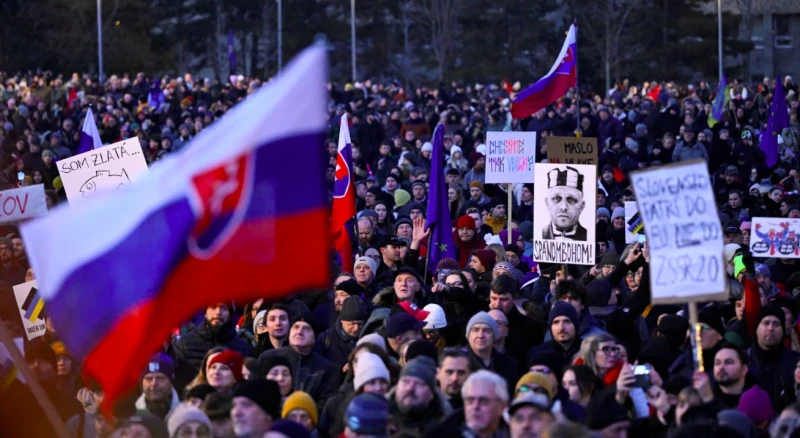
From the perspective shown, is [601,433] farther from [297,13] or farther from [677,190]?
[297,13]

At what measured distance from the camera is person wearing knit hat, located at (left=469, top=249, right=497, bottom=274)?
12.1m

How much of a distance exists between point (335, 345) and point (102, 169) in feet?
9.20

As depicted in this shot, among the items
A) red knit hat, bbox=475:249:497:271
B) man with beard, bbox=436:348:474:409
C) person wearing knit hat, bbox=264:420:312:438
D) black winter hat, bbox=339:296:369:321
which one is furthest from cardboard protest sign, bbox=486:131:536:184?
person wearing knit hat, bbox=264:420:312:438

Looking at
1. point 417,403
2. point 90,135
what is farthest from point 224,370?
point 90,135

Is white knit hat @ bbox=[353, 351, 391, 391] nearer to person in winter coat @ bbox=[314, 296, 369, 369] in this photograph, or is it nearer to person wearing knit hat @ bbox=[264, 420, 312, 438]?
person wearing knit hat @ bbox=[264, 420, 312, 438]

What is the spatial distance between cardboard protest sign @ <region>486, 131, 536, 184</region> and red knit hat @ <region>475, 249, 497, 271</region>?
137 inches

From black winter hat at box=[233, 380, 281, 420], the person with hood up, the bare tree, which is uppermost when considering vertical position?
the bare tree

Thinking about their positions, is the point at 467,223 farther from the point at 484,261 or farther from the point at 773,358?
the point at 773,358

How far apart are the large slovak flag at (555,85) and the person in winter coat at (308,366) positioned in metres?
8.86

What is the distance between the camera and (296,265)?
5.77m

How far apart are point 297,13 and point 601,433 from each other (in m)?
53.3

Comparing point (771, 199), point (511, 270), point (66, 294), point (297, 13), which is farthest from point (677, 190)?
point (297, 13)

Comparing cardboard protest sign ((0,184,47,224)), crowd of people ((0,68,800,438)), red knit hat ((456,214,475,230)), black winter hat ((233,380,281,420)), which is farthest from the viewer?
red knit hat ((456,214,475,230))

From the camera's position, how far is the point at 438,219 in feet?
44.7
